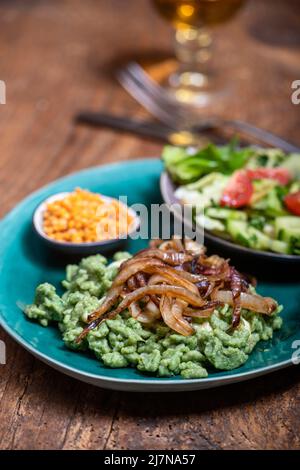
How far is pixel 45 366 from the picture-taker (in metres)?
1.82

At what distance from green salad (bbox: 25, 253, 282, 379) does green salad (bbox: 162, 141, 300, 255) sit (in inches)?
13.6

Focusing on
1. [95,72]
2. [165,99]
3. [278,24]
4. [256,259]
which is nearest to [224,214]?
[256,259]

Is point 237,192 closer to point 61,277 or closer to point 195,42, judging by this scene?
point 61,277

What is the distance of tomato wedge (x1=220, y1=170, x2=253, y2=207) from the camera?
7.31 ft

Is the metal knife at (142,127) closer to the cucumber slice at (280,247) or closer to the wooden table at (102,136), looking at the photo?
the wooden table at (102,136)

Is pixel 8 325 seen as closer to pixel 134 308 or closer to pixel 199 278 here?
pixel 134 308

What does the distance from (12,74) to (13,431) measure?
2.35 meters

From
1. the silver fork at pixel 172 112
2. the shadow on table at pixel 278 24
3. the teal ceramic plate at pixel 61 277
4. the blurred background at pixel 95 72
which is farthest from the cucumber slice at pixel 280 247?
the shadow on table at pixel 278 24

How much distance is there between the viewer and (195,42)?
340cm

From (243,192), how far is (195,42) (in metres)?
1.42

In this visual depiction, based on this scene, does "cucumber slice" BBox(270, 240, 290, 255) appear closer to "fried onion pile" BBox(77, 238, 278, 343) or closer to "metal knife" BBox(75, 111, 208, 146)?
"fried onion pile" BBox(77, 238, 278, 343)

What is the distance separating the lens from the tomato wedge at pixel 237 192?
2229mm
